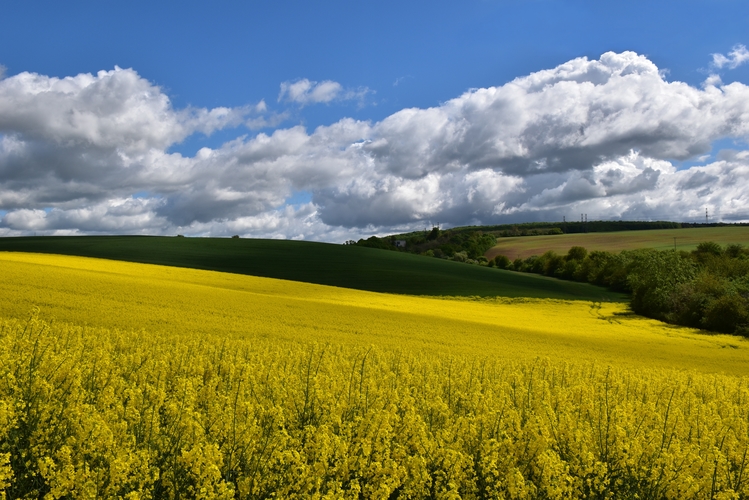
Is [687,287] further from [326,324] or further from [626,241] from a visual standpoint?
[626,241]

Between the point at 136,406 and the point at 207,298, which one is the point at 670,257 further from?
the point at 136,406

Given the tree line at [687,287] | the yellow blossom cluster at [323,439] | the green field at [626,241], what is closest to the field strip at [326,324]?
the tree line at [687,287]

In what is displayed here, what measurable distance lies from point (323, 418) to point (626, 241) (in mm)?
88787

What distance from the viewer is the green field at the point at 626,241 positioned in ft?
262

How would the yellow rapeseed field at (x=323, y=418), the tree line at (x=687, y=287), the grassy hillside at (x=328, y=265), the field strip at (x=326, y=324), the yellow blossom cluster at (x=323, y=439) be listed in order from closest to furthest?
the yellow blossom cluster at (x=323, y=439) < the yellow rapeseed field at (x=323, y=418) < the field strip at (x=326, y=324) < the tree line at (x=687, y=287) < the grassy hillside at (x=328, y=265)

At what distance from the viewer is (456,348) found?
18859 mm

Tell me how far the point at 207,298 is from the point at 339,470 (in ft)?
63.5

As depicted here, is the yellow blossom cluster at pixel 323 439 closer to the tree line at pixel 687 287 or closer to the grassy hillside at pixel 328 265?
the tree line at pixel 687 287

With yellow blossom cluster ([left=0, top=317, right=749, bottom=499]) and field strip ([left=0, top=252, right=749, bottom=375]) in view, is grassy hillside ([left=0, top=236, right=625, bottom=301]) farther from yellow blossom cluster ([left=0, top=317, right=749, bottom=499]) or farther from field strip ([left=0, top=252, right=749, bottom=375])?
yellow blossom cluster ([left=0, top=317, right=749, bottom=499])

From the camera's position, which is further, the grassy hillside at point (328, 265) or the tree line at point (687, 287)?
the grassy hillside at point (328, 265)

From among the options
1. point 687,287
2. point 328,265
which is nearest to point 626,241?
point 687,287

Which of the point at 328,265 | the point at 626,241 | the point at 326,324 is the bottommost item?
the point at 326,324

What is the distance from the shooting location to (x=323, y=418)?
717 centimetres

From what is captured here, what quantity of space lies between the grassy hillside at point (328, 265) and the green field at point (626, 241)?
1064 inches
